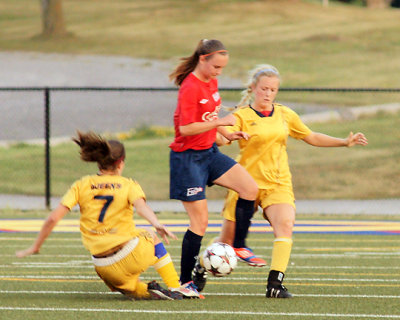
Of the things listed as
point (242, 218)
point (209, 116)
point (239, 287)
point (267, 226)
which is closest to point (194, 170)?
point (209, 116)

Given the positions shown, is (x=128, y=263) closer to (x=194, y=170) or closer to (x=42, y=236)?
(x=42, y=236)

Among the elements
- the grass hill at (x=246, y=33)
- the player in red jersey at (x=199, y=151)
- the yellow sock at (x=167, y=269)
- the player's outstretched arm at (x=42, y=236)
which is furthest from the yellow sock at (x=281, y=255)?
the grass hill at (x=246, y=33)

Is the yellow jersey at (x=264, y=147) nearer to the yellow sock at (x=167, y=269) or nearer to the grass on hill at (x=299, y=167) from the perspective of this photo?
the yellow sock at (x=167, y=269)

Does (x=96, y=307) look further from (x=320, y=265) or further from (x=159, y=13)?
(x=159, y=13)

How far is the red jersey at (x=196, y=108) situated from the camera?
301 inches

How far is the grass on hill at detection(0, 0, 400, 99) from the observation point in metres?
46.8

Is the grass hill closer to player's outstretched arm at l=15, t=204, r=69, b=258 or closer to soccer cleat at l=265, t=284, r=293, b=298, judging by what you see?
soccer cleat at l=265, t=284, r=293, b=298

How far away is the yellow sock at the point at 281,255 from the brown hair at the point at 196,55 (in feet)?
5.09

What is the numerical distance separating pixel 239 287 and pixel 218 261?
2.49ft

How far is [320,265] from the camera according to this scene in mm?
10070

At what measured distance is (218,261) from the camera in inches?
307

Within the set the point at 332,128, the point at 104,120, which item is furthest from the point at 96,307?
the point at 104,120

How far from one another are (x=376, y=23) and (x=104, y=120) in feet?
102

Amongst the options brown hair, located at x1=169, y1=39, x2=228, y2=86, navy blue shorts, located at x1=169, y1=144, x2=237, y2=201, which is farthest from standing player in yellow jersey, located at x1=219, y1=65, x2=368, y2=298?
brown hair, located at x1=169, y1=39, x2=228, y2=86
